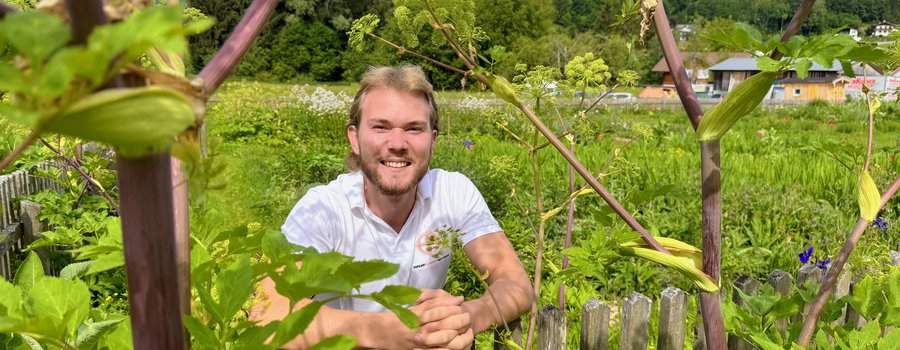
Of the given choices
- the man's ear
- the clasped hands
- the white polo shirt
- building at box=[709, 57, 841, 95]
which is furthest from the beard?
building at box=[709, 57, 841, 95]

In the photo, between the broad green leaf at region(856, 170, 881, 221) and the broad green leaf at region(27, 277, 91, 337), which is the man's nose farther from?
the broad green leaf at region(27, 277, 91, 337)

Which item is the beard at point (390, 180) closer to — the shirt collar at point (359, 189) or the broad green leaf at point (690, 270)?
the shirt collar at point (359, 189)

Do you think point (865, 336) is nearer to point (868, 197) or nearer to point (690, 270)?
point (868, 197)

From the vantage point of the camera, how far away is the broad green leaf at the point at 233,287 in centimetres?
51

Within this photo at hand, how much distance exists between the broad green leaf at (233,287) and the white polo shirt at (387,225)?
4.60 feet

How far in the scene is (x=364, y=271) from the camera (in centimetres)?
48

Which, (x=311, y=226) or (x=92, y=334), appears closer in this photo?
(x=92, y=334)

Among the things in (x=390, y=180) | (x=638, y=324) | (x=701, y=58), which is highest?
(x=701, y=58)

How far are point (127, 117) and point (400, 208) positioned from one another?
190cm

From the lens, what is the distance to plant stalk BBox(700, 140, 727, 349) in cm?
79

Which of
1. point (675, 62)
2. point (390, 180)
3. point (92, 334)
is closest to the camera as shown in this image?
point (92, 334)

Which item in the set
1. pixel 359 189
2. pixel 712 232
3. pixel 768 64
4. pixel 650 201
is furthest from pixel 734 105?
pixel 650 201

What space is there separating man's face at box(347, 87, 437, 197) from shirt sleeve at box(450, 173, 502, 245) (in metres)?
0.20

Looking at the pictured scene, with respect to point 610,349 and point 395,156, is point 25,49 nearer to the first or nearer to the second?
point 395,156
